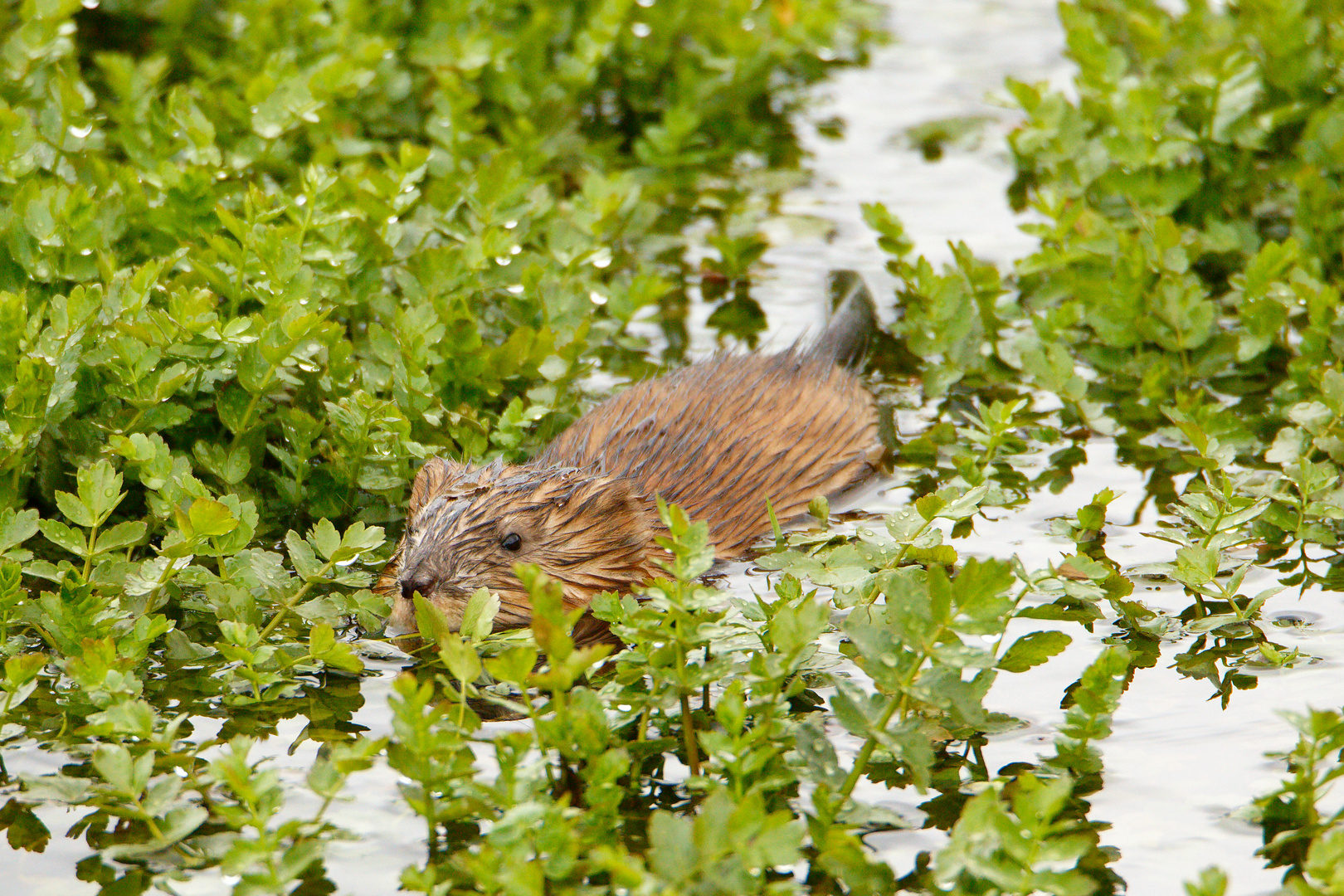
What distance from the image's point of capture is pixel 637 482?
393 cm

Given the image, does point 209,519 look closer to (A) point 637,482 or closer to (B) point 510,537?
(B) point 510,537

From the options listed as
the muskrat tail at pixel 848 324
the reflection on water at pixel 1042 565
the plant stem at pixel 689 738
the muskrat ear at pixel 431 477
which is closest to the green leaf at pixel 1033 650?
the reflection on water at pixel 1042 565

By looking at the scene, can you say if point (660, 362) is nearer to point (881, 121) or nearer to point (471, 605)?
point (471, 605)

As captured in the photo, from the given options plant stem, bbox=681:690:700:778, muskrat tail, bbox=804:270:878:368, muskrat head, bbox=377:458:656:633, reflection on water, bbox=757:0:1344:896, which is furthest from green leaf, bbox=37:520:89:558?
muskrat tail, bbox=804:270:878:368

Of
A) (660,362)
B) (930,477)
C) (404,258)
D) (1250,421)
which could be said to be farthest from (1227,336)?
(404,258)

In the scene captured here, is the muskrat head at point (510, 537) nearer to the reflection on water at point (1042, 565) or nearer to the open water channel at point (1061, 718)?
the open water channel at point (1061, 718)

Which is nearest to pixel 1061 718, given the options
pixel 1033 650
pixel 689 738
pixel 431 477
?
pixel 1033 650

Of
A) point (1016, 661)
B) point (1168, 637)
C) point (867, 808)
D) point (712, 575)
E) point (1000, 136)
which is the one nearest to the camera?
point (867, 808)

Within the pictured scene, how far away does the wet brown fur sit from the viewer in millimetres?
3531

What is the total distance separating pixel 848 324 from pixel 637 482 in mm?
1274

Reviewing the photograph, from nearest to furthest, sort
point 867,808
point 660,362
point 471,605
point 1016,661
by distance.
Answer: point 867,808
point 1016,661
point 471,605
point 660,362

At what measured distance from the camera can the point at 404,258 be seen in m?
4.41

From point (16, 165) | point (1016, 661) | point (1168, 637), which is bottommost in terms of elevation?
point (1168, 637)

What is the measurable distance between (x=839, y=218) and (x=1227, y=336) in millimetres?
1858
